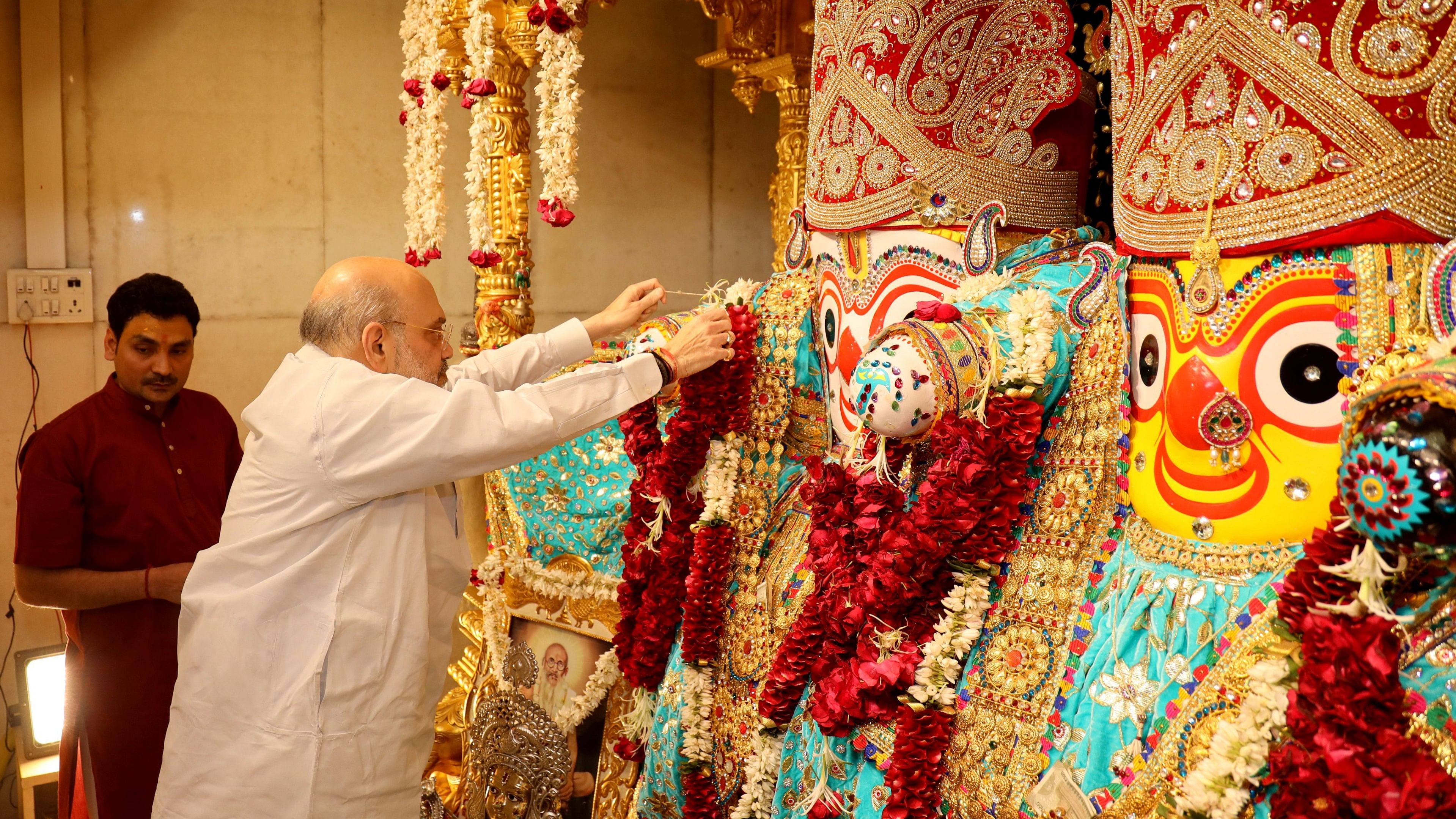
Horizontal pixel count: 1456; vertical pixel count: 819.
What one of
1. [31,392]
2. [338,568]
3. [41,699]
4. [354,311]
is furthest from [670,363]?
[31,392]

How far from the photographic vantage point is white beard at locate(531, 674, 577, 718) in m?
3.46

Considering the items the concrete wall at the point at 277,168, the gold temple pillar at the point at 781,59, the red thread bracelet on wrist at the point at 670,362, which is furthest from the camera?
the concrete wall at the point at 277,168

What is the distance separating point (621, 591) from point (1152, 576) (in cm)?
150

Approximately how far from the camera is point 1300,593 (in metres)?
1.48

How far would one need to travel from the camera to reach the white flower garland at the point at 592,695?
11.0ft

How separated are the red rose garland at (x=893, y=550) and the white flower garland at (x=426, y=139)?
2.18 meters

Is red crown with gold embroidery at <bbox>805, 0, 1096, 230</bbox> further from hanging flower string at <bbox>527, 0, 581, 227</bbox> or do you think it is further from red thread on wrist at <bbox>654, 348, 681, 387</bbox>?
hanging flower string at <bbox>527, 0, 581, 227</bbox>

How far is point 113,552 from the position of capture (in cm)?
308

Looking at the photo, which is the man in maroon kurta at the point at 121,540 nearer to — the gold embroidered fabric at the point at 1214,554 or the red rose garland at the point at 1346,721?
→ the gold embroidered fabric at the point at 1214,554

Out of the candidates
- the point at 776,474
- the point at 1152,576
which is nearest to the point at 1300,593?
the point at 1152,576

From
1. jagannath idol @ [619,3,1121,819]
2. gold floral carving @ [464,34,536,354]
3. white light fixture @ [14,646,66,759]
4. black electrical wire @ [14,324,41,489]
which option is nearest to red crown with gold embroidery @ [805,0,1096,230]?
jagannath idol @ [619,3,1121,819]

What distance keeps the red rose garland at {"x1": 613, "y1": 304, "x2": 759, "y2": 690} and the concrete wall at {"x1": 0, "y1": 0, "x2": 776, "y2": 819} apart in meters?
2.77

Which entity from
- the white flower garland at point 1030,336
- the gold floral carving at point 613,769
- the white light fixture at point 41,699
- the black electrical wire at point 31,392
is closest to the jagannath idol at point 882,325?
the white flower garland at point 1030,336

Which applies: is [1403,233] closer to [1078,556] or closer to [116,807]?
[1078,556]
